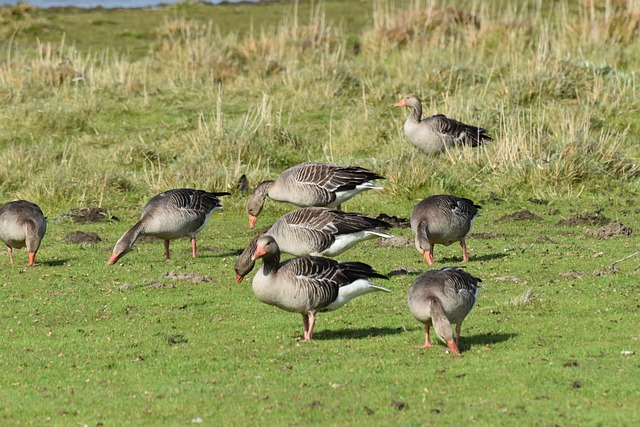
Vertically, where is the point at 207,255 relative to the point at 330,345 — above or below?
below

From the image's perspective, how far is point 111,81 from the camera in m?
28.0

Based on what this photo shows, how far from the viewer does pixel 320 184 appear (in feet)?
56.1

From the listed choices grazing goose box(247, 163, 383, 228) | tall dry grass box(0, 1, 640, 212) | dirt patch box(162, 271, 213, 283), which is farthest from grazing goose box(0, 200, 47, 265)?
tall dry grass box(0, 1, 640, 212)

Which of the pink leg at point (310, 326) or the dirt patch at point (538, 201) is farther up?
the pink leg at point (310, 326)

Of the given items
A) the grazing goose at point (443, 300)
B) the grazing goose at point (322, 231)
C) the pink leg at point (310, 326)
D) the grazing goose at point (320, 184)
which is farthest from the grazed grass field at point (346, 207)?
the grazing goose at point (320, 184)

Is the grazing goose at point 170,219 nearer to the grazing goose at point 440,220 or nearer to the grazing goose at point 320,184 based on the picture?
the grazing goose at point 320,184

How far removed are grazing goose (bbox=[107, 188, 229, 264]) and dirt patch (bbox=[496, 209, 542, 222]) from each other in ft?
19.6

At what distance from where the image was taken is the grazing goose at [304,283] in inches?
412

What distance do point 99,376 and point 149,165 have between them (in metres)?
13.7

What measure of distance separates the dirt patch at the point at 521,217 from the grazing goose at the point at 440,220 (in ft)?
13.8

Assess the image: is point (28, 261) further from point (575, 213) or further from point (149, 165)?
point (575, 213)

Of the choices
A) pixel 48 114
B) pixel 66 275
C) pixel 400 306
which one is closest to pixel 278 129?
pixel 48 114

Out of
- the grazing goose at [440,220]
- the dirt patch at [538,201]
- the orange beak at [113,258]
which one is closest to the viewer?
the grazing goose at [440,220]

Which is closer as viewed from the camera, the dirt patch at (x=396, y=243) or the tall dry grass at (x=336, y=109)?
the dirt patch at (x=396, y=243)
